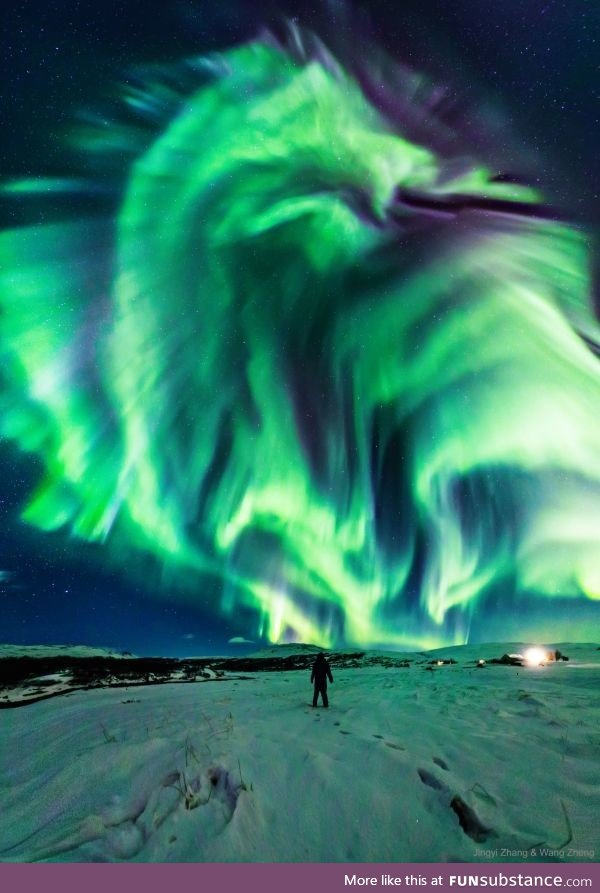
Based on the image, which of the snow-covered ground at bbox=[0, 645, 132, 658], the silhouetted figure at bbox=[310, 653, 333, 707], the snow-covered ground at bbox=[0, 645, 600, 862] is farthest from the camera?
the snow-covered ground at bbox=[0, 645, 132, 658]

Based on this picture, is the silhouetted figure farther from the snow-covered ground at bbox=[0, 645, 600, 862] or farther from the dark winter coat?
the snow-covered ground at bbox=[0, 645, 600, 862]

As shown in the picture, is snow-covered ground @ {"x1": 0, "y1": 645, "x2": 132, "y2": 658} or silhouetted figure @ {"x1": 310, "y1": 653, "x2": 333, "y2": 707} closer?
silhouetted figure @ {"x1": 310, "y1": 653, "x2": 333, "y2": 707}

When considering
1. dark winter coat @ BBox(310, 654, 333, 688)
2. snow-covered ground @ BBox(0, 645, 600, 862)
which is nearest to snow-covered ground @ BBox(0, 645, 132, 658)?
dark winter coat @ BBox(310, 654, 333, 688)

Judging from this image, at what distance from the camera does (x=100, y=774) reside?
6184 mm

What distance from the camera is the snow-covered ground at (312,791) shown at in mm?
4281

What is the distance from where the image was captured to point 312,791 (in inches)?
206

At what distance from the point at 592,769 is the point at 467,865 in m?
2.96

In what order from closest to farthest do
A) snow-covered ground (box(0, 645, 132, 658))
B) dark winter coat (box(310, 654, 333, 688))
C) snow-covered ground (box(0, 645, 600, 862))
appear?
snow-covered ground (box(0, 645, 600, 862)) → dark winter coat (box(310, 654, 333, 688)) → snow-covered ground (box(0, 645, 132, 658))

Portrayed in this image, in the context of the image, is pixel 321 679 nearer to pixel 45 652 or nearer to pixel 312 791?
pixel 312 791

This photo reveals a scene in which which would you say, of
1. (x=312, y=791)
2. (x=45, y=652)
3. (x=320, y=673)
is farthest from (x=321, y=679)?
(x=45, y=652)

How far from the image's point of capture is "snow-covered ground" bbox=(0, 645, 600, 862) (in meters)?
4.28

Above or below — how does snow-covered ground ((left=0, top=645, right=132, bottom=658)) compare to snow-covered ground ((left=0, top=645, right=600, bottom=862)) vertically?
below

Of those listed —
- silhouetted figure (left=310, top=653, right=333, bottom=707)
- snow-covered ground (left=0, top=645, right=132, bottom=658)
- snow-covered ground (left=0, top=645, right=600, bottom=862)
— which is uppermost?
silhouetted figure (left=310, top=653, right=333, bottom=707)

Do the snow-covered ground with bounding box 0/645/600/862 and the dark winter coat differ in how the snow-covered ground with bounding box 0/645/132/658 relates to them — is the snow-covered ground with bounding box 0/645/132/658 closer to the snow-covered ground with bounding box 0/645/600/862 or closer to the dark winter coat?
the dark winter coat
